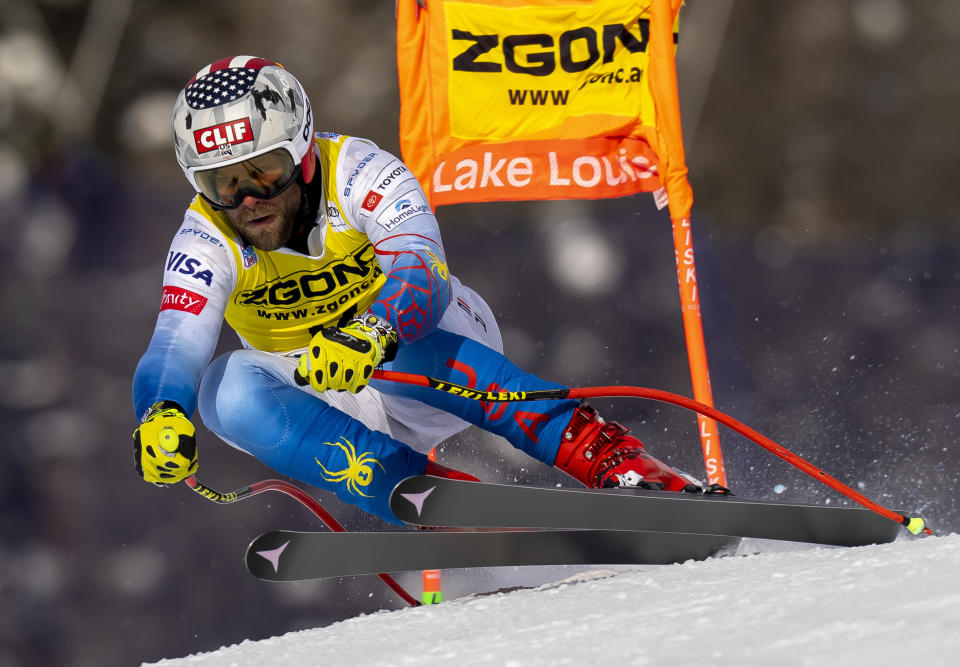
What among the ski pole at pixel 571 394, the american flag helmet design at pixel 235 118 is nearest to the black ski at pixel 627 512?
the ski pole at pixel 571 394

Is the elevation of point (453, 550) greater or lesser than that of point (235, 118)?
→ lesser

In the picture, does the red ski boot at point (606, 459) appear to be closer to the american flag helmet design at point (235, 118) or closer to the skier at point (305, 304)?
the skier at point (305, 304)

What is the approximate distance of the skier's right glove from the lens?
76.2 inches

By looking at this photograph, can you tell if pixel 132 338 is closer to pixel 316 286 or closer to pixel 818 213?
pixel 316 286

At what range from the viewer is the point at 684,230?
345 cm

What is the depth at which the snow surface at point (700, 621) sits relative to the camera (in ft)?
3.96

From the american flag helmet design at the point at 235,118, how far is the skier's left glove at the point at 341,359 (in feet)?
1.71

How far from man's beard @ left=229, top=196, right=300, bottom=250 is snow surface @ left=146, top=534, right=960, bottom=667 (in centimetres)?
85

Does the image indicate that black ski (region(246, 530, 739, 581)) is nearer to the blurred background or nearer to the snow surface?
the snow surface

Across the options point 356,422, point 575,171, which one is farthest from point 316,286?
point 575,171

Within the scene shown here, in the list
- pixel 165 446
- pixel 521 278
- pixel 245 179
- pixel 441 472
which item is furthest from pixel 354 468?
pixel 521 278

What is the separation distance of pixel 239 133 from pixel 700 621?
54.3 inches

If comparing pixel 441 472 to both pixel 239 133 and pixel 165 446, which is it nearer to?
pixel 165 446

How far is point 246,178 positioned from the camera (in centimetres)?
220
